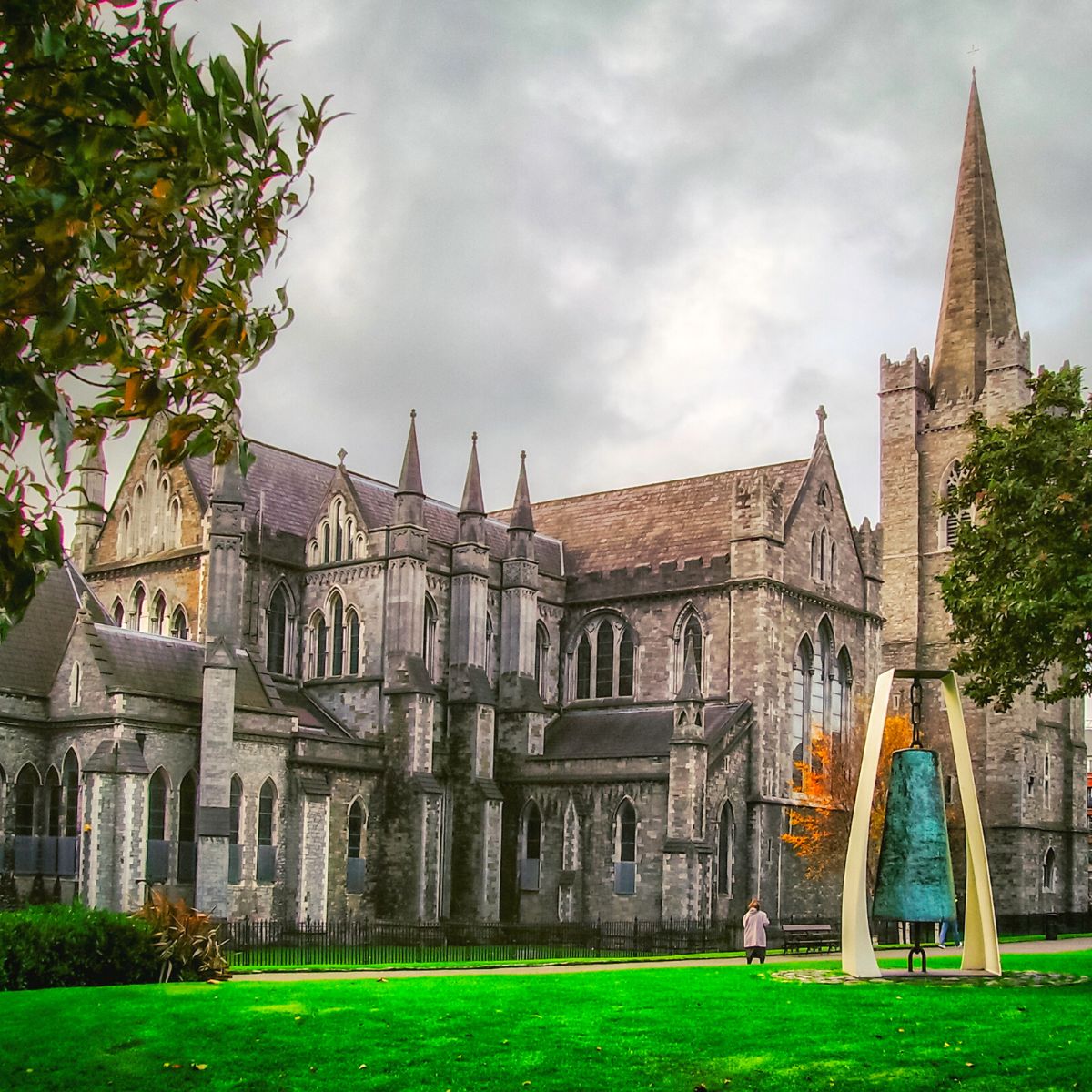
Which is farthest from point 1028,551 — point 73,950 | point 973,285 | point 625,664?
point 973,285

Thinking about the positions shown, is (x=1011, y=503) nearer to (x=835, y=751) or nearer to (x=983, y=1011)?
(x=983, y=1011)

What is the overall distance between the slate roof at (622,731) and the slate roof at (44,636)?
657 inches

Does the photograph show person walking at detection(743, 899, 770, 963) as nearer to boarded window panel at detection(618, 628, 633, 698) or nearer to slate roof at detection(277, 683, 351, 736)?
slate roof at detection(277, 683, 351, 736)

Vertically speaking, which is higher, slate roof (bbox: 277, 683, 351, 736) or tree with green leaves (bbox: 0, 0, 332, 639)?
tree with green leaves (bbox: 0, 0, 332, 639)

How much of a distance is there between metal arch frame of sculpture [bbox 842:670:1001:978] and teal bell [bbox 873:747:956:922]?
0.36 metres

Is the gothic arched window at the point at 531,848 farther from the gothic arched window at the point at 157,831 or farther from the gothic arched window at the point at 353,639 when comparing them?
the gothic arched window at the point at 157,831

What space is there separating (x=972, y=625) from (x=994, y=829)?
1687 inches

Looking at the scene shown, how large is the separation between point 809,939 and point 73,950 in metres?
26.1

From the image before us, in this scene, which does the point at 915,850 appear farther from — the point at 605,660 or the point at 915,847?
the point at 605,660

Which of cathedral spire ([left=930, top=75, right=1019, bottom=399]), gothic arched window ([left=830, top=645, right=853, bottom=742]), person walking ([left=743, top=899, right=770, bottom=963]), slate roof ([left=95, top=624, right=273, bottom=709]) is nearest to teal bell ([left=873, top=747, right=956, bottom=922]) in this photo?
person walking ([left=743, top=899, right=770, bottom=963])

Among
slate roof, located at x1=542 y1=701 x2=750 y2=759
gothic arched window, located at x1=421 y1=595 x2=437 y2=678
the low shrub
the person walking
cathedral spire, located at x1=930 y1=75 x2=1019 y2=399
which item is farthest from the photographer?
cathedral spire, located at x1=930 y1=75 x2=1019 y2=399

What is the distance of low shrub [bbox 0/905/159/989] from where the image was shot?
24094 mm

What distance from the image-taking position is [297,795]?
45219 millimetres

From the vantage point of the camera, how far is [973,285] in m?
78.1
